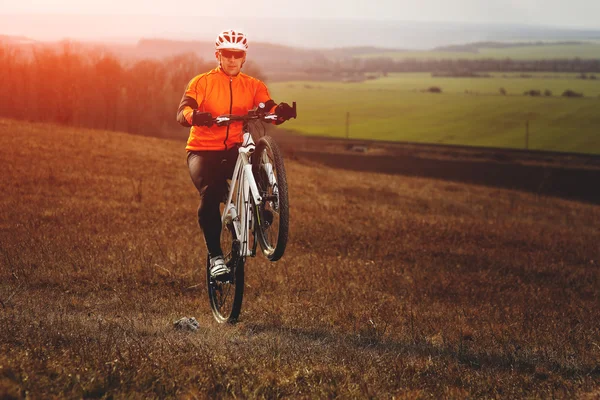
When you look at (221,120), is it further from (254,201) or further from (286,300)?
(286,300)

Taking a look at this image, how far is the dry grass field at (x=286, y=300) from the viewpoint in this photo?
241 inches

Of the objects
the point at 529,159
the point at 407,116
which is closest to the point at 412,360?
the point at 529,159

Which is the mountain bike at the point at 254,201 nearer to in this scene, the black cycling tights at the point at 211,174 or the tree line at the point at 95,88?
the black cycling tights at the point at 211,174

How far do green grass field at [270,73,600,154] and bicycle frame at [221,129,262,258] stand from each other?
333 feet

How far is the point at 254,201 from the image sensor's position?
8.38m

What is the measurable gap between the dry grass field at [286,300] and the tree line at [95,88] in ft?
61.4

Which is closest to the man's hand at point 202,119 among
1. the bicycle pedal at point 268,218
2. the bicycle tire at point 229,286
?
the bicycle pedal at point 268,218

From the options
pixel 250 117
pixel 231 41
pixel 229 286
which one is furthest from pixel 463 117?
pixel 250 117

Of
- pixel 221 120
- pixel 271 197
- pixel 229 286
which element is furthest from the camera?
pixel 229 286

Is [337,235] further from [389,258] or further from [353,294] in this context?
[353,294]

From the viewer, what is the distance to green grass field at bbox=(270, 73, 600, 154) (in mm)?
122125

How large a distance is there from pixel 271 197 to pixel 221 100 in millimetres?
1437

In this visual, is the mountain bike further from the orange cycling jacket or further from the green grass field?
the green grass field

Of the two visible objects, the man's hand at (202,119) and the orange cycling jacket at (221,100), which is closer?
the man's hand at (202,119)
